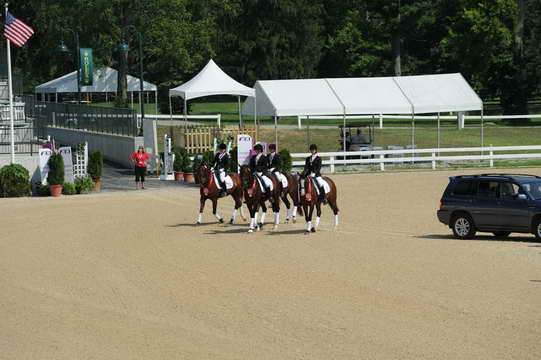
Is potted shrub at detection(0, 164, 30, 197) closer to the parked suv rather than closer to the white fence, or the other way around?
the white fence

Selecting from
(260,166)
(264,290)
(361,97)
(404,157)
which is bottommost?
(264,290)

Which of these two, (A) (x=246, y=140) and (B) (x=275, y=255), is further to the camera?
(A) (x=246, y=140)

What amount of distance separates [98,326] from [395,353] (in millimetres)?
4424

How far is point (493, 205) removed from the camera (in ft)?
77.2

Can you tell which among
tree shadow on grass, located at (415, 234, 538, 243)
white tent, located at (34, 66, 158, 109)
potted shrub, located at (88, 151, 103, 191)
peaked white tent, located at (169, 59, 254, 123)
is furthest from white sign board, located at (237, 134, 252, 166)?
white tent, located at (34, 66, 158, 109)

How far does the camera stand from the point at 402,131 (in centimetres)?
6306

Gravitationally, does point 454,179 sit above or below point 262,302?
above

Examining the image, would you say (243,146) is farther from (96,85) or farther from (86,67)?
(96,85)

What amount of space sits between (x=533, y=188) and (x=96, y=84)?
54009 millimetres

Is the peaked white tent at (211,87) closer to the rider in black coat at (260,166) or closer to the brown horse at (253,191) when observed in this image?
the brown horse at (253,191)

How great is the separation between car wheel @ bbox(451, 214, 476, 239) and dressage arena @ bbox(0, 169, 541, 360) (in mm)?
492

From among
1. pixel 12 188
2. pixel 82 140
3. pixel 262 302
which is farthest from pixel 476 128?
pixel 262 302

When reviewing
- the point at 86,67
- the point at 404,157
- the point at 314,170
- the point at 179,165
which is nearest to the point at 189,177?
the point at 179,165

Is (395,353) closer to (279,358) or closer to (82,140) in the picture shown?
(279,358)
